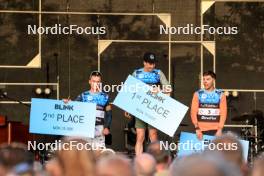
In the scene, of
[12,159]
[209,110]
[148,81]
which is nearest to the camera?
[12,159]

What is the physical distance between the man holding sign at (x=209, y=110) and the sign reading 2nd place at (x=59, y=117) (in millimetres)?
1674

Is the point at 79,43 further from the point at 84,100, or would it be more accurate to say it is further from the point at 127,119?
the point at 84,100

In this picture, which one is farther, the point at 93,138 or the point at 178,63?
the point at 178,63

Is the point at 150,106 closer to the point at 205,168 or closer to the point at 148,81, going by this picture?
the point at 148,81

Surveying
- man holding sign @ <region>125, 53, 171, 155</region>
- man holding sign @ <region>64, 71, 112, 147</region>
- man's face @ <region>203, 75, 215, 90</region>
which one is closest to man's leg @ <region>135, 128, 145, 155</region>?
man holding sign @ <region>125, 53, 171, 155</region>

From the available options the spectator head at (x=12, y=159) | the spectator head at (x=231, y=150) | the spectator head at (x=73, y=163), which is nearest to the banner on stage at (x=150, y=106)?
the spectator head at (x=231, y=150)

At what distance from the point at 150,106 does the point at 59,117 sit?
1.45 m

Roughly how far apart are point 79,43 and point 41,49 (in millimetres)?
747

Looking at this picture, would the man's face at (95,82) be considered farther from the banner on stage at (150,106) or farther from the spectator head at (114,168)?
the spectator head at (114,168)

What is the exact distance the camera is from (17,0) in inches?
557

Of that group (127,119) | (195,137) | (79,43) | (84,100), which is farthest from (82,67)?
(195,137)

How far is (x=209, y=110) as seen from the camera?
11.3 m

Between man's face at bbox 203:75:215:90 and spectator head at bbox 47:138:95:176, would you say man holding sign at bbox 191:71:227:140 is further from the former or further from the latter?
spectator head at bbox 47:138:95:176

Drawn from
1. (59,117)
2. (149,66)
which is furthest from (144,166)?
(149,66)
